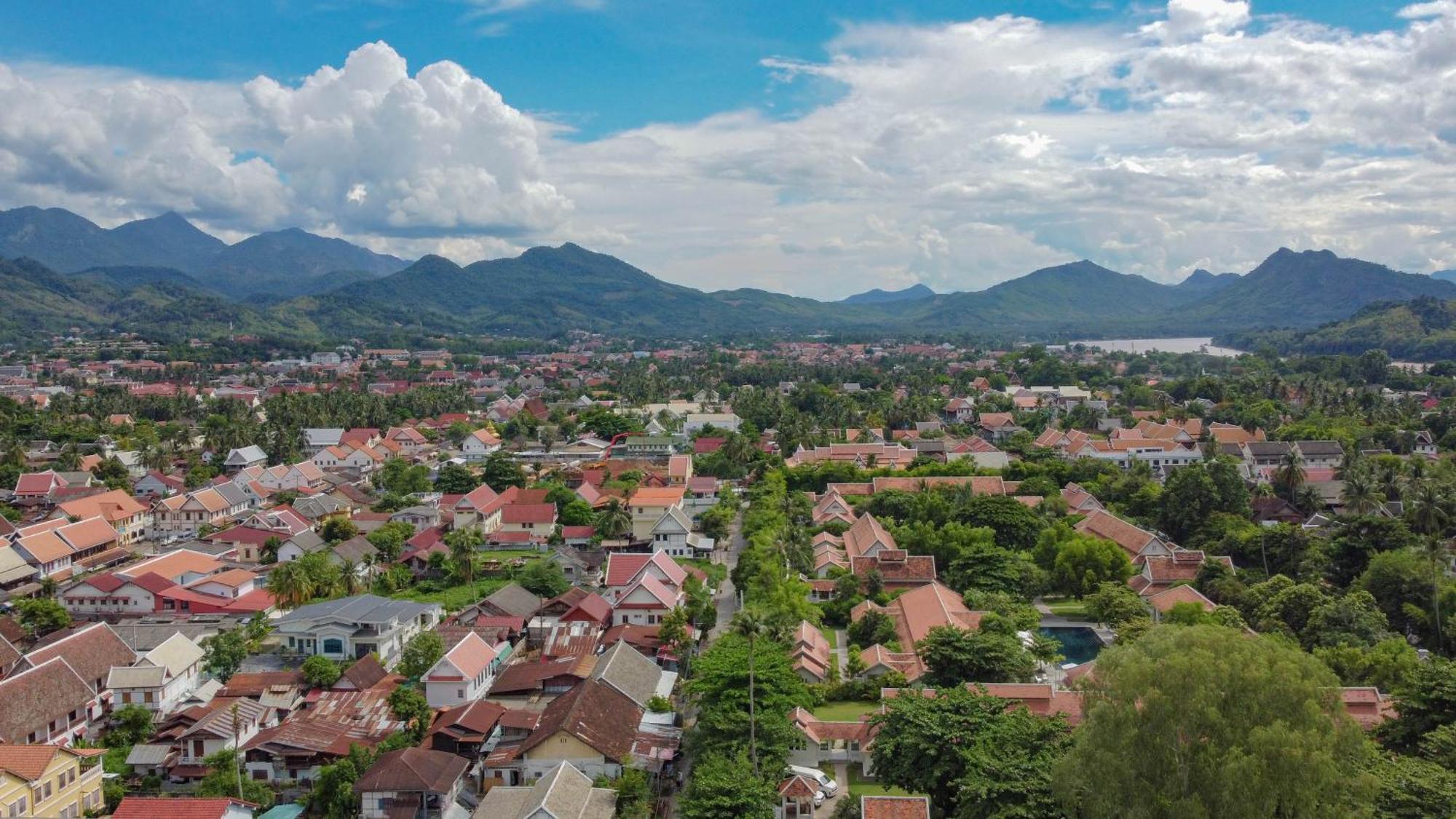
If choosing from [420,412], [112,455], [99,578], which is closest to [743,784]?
[99,578]

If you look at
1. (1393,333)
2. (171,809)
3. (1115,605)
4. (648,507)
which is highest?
(1393,333)

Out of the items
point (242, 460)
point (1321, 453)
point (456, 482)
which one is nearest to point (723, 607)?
point (456, 482)

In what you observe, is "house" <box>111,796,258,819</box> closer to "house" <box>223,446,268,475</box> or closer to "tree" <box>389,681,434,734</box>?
"tree" <box>389,681,434,734</box>

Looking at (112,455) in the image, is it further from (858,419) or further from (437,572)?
(858,419)

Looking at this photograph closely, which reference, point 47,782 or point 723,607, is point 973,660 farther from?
point 47,782

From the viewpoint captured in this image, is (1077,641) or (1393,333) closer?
(1077,641)

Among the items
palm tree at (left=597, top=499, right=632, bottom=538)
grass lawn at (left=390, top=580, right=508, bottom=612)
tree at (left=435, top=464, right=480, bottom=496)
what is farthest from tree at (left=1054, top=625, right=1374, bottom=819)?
tree at (left=435, top=464, right=480, bottom=496)
